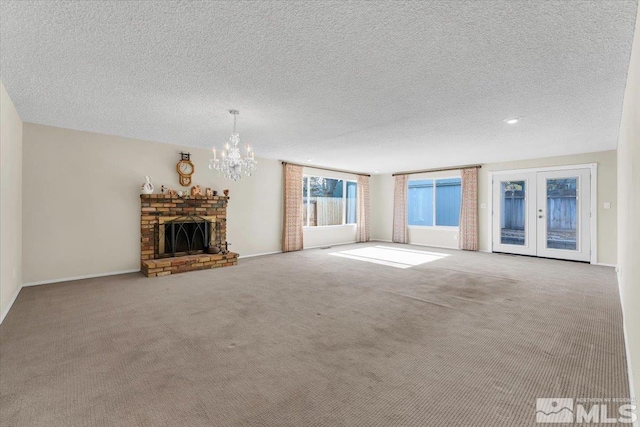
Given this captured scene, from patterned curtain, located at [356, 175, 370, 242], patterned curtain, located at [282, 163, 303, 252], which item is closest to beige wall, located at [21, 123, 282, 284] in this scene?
patterned curtain, located at [282, 163, 303, 252]

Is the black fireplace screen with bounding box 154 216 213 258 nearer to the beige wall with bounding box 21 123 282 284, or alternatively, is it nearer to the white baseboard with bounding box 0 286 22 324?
the beige wall with bounding box 21 123 282 284

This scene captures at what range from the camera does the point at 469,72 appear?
2635 mm

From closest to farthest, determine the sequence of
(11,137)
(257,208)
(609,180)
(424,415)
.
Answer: (424,415) → (11,137) → (609,180) → (257,208)

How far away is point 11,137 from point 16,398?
3.29 m

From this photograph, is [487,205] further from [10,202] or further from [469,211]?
[10,202]

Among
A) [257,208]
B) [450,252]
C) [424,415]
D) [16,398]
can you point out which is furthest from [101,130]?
[450,252]

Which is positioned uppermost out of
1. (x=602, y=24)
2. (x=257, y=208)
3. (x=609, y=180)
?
(x=602, y=24)

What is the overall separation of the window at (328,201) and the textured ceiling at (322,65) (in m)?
3.98

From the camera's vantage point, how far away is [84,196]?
4801 mm

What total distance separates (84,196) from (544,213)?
30.5ft

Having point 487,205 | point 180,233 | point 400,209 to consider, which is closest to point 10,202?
point 180,233

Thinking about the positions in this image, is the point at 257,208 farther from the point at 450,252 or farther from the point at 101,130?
the point at 450,252

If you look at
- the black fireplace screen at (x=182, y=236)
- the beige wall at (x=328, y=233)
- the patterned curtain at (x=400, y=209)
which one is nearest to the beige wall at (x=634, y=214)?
the black fireplace screen at (x=182, y=236)

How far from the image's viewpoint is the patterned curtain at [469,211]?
7809 mm
